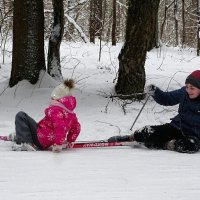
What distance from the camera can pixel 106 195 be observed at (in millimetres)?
2787

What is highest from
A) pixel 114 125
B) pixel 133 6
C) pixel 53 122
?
→ pixel 133 6

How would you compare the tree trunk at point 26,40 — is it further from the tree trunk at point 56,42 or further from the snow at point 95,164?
the tree trunk at point 56,42

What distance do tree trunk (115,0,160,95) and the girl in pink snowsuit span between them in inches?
105

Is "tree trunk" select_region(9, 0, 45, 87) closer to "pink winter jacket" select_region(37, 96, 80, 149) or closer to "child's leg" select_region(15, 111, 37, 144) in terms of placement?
"child's leg" select_region(15, 111, 37, 144)

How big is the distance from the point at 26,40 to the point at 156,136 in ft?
10.9

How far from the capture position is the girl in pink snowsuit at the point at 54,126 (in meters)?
4.11

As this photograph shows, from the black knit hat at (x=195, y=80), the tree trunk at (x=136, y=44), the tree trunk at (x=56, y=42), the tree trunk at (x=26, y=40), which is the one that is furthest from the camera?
the tree trunk at (x=56, y=42)

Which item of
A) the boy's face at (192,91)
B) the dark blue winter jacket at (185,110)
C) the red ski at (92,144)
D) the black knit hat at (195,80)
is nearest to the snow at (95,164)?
the red ski at (92,144)

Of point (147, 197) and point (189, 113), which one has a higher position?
point (189, 113)

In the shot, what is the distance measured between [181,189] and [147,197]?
0.34m

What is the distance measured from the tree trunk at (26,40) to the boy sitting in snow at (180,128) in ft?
9.14

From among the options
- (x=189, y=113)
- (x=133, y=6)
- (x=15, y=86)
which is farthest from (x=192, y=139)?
(x=15, y=86)

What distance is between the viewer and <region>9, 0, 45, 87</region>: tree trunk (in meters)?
6.82

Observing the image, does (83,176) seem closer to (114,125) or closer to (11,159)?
(11,159)
